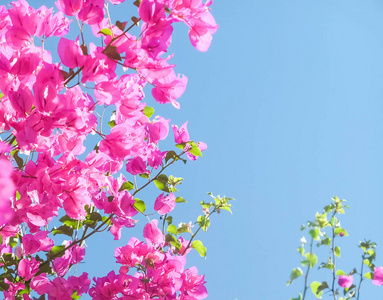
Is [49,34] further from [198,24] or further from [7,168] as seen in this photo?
[7,168]

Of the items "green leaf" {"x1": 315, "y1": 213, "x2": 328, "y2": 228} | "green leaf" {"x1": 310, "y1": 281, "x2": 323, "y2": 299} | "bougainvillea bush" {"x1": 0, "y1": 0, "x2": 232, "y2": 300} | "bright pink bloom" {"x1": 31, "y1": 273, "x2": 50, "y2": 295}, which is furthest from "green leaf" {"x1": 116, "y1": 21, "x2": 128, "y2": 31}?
"green leaf" {"x1": 310, "y1": 281, "x2": 323, "y2": 299}

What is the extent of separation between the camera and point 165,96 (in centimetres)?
89

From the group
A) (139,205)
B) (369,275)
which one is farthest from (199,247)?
(369,275)

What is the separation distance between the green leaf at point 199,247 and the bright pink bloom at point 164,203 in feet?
0.82

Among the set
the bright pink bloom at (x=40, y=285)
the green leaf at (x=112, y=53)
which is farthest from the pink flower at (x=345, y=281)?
the green leaf at (x=112, y=53)

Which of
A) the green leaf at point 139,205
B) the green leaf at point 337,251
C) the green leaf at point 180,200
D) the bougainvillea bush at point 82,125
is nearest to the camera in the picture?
the bougainvillea bush at point 82,125

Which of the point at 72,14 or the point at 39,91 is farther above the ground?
the point at 72,14

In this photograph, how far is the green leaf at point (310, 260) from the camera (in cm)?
123

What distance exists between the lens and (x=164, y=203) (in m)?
1.25

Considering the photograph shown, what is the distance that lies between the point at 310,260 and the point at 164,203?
0.46m

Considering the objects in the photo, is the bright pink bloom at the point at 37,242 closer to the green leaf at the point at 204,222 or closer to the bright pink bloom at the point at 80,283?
the bright pink bloom at the point at 80,283

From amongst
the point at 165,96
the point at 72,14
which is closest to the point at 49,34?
the point at 72,14

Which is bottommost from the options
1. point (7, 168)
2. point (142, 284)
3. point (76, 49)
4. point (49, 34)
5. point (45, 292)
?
point (7, 168)

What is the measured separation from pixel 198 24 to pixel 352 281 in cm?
134
